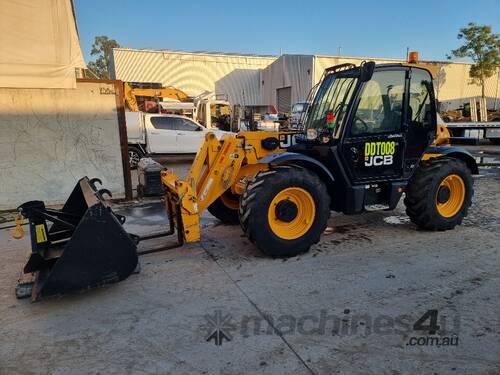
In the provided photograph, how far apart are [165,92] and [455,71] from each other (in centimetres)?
2651

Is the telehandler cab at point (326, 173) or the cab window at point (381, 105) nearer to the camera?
the telehandler cab at point (326, 173)

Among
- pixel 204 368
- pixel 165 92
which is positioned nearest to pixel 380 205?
pixel 204 368

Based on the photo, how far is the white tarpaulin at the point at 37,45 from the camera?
21.4ft

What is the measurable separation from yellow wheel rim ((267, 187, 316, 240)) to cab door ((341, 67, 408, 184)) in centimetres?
82

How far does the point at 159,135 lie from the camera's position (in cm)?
1267

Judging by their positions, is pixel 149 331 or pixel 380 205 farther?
pixel 380 205

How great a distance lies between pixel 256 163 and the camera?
5023mm

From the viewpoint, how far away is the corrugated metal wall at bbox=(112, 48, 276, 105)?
34.6 metres

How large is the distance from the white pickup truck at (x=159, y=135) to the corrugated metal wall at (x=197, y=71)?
78.2 feet

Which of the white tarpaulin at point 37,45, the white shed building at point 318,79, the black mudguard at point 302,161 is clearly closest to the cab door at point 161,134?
the white tarpaulin at point 37,45

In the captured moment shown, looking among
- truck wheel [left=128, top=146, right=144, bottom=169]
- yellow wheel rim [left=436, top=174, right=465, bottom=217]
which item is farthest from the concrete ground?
truck wheel [left=128, top=146, right=144, bottom=169]

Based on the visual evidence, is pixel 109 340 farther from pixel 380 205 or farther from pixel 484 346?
pixel 380 205

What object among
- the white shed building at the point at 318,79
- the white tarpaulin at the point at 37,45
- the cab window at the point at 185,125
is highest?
the white shed building at the point at 318,79

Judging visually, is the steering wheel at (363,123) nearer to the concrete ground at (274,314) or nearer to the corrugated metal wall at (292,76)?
the concrete ground at (274,314)
